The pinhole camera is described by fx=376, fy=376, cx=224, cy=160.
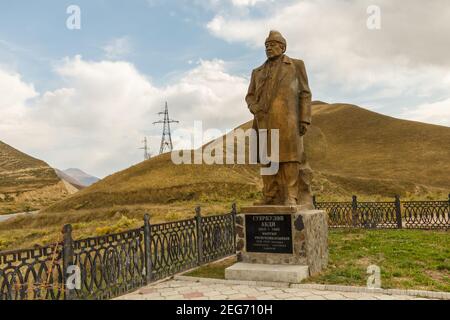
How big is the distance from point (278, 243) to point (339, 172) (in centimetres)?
6063

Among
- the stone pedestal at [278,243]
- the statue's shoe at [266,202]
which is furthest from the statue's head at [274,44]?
the stone pedestal at [278,243]

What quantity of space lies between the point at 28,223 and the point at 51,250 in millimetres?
40088

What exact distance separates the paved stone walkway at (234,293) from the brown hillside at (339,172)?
1248 inches

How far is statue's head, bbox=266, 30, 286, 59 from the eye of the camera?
8.27 metres

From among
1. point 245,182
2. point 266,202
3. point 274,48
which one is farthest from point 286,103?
point 245,182

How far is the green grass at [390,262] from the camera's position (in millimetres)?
7057

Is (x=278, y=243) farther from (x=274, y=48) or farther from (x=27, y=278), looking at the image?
(x=27, y=278)

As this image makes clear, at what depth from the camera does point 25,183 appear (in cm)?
8781

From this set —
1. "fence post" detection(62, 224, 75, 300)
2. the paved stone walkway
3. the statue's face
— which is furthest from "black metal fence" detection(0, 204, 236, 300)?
the statue's face

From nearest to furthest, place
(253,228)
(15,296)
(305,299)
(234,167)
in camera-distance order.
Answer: (15,296) → (305,299) → (253,228) → (234,167)
